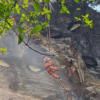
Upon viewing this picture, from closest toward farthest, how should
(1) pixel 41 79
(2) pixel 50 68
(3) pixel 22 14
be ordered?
(3) pixel 22 14 < (1) pixel 41 79 < (2) pixel 50 68

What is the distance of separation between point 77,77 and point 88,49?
564cm

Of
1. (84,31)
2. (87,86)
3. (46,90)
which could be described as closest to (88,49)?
(84,31)

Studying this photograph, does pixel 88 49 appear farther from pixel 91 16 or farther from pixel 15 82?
pixel 15 82

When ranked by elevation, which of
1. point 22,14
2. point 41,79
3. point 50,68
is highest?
point 22,14

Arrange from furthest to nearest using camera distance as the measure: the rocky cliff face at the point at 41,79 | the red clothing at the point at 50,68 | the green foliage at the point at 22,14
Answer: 1. the red clothing at the point at 50,68
2. the rocky cliff face at the point at 41,79
3. the green foliage at the point at 22,14

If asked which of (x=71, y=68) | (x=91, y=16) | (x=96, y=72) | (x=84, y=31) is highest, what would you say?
(x=91, y=16)

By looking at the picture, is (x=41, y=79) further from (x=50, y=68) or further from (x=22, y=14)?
(x=22, y=14)

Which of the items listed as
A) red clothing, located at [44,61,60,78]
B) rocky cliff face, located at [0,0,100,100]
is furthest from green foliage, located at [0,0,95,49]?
red clothing, located at [44,61,60,78]

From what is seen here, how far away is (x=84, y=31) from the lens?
12016mm

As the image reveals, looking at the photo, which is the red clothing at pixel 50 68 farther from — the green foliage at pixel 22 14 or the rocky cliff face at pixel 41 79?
the green foliage at pixel 22 14

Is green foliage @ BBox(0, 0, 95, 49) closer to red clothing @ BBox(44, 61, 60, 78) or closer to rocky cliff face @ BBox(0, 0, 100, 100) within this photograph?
rocky cliff face @ BBox(0, 0, 100, 100)

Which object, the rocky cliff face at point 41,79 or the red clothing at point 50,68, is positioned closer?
the rocky cliff face at point 41,79

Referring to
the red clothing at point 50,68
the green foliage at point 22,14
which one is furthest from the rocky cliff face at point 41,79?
the green foliage at point 22,14

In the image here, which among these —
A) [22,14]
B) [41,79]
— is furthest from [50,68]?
[22,14]
